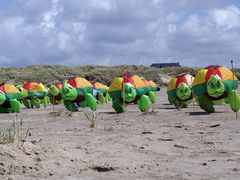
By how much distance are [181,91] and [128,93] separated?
280 cm

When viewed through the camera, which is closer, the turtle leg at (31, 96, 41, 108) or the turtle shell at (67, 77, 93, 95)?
the turtle shell at (67, 77, 93, 95)

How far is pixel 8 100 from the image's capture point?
20.5 metres

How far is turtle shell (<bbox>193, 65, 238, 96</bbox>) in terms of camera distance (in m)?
16.2

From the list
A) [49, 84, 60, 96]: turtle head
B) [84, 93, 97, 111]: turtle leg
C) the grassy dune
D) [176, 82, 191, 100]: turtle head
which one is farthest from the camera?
the grassy dune

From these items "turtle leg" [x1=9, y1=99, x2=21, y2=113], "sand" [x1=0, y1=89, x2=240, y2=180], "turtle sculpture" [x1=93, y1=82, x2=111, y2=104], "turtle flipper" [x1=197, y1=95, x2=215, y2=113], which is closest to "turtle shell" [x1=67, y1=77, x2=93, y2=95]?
"turtle leg" [x1=9, y1=99, x2=21, y2=113]

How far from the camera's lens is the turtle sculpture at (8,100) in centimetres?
2039

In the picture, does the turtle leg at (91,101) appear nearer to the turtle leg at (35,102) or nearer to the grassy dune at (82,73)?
the turtle leg at (35,102)

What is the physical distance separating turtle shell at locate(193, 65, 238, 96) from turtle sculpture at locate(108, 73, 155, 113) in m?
2.18

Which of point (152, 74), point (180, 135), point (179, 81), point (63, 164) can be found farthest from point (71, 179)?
point (152, 74)

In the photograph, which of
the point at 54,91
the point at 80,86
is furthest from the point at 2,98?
the point at 54,91

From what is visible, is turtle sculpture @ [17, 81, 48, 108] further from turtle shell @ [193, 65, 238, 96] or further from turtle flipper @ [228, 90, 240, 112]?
turtle flipper @ [228, 90, 240, 112]

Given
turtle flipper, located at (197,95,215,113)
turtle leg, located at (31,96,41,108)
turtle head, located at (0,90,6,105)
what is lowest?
turtle flipper, located at (197,95,215,113)

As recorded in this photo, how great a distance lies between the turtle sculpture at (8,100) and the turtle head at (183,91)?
6.30 m

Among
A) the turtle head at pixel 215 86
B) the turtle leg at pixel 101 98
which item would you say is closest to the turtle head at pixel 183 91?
the turtle head at pixel 215 86
